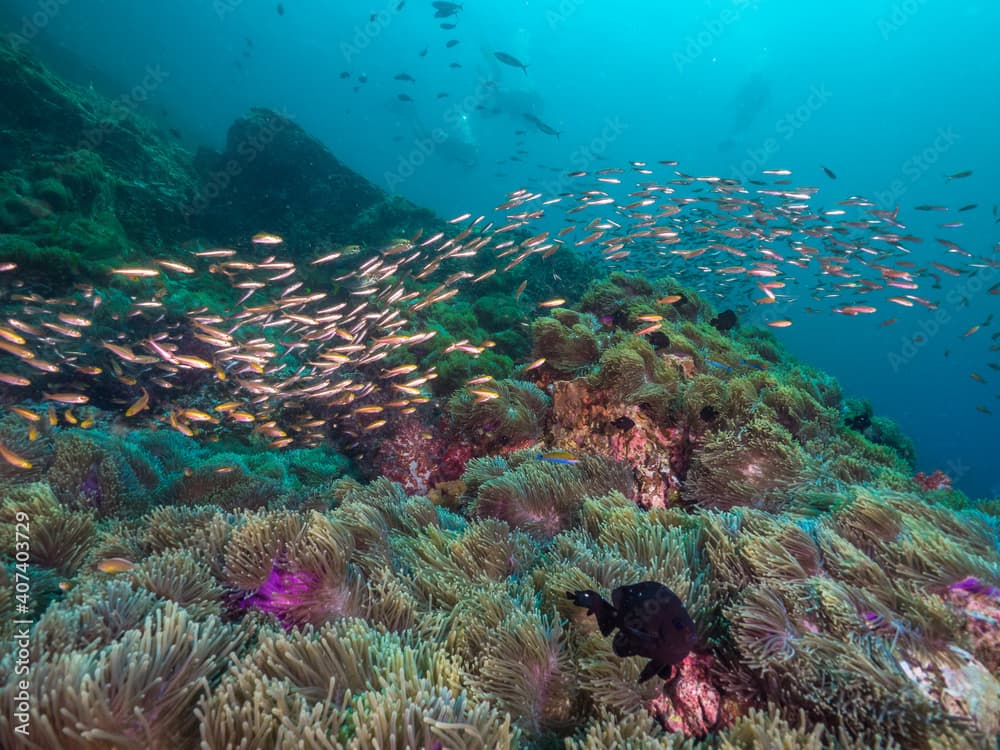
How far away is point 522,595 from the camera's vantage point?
110 inches

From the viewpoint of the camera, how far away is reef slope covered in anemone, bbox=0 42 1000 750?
1750mm

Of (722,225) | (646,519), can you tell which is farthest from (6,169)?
(722,225)

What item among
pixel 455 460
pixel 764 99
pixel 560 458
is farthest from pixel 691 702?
pixel 764 99

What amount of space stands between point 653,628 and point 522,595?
3.26 ft

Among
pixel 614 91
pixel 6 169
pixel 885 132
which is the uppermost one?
pixel 614 91

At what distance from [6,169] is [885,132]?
16185 centimetres

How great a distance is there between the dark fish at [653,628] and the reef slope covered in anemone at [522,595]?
0.27 metres

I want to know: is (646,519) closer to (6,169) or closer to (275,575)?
(275,575)

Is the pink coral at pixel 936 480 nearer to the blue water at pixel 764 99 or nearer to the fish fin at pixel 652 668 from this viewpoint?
the fish fin at pixel 652 668

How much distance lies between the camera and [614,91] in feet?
453

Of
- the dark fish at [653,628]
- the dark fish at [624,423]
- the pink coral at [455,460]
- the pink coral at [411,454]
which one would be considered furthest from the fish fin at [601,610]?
the pink coral at [411,454]

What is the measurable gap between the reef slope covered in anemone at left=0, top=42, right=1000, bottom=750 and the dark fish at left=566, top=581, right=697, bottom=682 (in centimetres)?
27

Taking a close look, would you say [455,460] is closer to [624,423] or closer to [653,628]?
[624,423]

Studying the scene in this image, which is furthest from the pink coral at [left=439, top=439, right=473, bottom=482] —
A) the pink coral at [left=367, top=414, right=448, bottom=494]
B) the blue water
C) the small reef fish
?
the blue water
